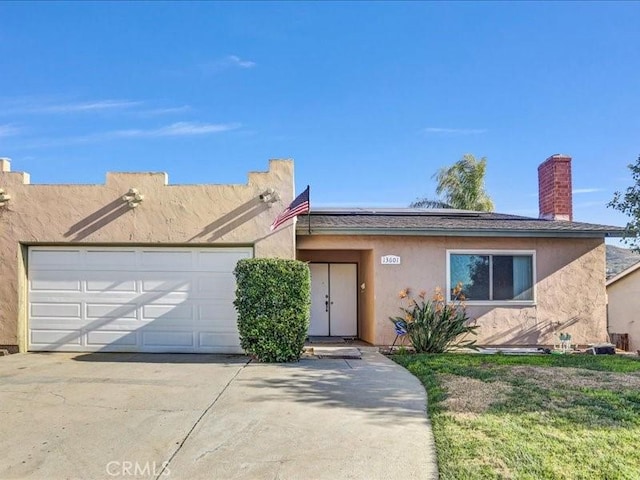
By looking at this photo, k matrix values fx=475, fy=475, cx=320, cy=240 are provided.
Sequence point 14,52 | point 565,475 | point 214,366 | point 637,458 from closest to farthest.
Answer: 1. point 565,475
2. point 637,458
3. point 214,366
4. point 14,52

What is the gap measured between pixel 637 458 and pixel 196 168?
15432 mm

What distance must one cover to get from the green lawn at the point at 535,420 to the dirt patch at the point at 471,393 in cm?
1

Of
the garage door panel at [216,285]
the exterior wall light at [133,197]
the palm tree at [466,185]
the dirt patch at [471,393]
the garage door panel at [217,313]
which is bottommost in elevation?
the dirt patch at [471,393]

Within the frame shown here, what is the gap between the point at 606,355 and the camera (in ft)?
34.2

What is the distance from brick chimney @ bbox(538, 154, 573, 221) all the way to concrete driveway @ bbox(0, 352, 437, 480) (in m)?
7.78

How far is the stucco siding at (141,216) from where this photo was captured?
10.5m

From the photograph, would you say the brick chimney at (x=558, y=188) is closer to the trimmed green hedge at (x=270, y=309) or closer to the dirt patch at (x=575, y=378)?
the dirt patch at (x=575, y=378)

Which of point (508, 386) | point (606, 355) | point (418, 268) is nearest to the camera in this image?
point (508, 386)

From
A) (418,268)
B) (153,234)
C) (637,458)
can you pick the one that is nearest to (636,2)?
(418,268)

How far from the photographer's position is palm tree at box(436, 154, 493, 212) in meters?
26.3

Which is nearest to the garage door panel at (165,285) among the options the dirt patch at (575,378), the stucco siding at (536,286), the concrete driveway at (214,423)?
the concrete driveway at (214,423)

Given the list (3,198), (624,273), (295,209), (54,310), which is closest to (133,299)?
(54,310)

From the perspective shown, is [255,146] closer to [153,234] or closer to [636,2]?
[153,234]

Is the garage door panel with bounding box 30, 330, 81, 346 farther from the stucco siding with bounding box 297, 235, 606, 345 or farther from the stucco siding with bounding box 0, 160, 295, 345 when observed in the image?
the stucco siding with bounding box 297, 235, 606, 345
